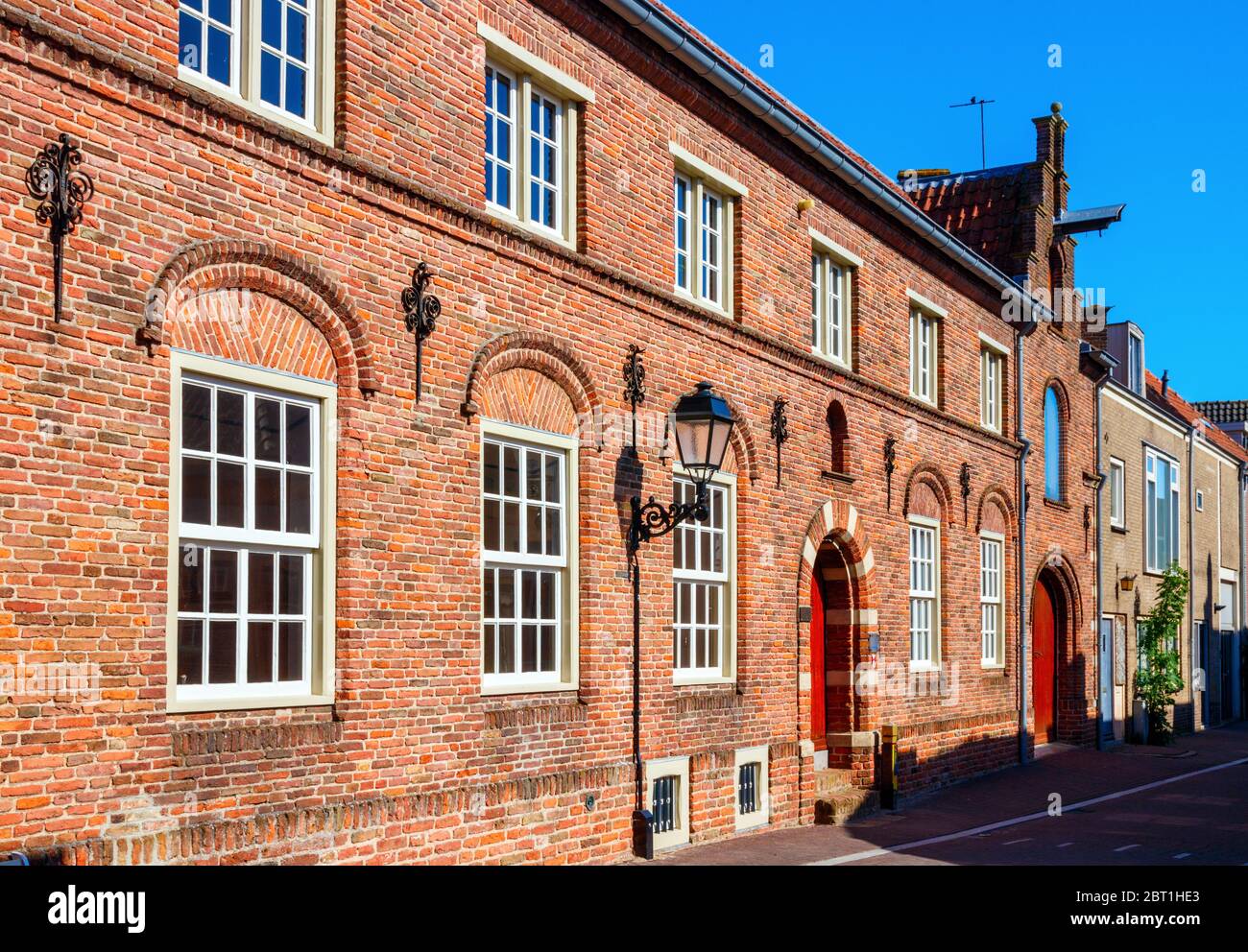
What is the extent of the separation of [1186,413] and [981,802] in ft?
74.5

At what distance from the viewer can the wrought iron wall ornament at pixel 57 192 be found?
25.2 feet

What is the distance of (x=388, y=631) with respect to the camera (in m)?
10.1

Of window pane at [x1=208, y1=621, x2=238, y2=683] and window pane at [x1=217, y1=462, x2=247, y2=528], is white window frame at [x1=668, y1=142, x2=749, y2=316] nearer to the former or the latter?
window pane at [x1=217, y1=462, x2=247, y2=528]

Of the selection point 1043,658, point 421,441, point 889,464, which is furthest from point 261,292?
point 1043,658

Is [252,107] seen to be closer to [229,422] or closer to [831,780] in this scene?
[229,422]

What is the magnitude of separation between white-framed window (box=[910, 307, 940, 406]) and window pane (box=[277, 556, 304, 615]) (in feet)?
40.5

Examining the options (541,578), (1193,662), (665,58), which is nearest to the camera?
(541,578)

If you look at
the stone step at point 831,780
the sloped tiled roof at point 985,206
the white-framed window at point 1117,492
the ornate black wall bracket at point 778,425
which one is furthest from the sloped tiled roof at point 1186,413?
the ornate black wall bracket at point 778,425

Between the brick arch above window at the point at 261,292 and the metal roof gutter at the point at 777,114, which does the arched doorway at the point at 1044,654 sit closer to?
the metal roof gutter at the point at 777,114

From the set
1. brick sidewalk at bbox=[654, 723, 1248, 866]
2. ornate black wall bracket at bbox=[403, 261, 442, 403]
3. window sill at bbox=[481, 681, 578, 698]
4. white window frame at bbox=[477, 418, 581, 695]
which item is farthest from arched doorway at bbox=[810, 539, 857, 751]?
ornate black wall bracket at bbox=[403, 261, 442, 403]

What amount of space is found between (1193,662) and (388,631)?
29283mm

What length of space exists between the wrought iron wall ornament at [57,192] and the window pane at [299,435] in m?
1.93
